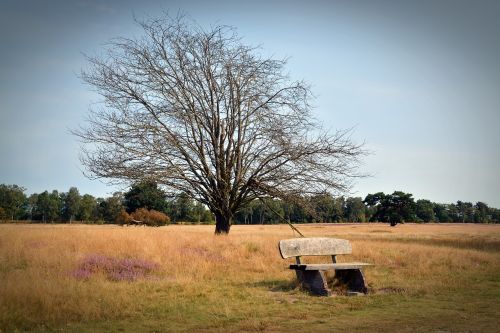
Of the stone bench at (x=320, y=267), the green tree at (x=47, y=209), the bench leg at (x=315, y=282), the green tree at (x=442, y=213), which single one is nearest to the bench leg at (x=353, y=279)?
the stone bench at (x=320, y=267)

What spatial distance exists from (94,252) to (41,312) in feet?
17.9

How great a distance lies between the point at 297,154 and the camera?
51.1 feet

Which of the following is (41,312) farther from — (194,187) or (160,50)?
(160,50)

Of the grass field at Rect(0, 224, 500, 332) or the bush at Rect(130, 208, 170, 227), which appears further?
the bush at Rect(130, 208, 170, 227)

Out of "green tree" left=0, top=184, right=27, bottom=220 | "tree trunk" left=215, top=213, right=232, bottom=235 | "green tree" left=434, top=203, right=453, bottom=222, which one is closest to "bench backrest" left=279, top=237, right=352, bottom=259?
"tree trunk" left=215, top=213, right=232, bottom=235

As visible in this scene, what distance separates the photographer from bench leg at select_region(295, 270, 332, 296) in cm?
899

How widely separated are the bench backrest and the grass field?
72 cm

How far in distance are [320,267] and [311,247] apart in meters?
1.15

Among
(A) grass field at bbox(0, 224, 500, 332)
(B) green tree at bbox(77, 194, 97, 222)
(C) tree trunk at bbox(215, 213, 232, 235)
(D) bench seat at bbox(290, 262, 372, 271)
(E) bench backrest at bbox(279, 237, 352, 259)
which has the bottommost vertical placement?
(A) grass field at bbox(0, 224, 500, 332)

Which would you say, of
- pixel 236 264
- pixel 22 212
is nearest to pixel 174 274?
pixel 236 264

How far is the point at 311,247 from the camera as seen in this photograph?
33.6 ft

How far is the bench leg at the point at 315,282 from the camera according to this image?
8.99 metres

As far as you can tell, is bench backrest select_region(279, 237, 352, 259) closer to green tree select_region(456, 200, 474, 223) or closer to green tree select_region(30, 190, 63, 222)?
green tree select_region(30, 190, 63, 222)

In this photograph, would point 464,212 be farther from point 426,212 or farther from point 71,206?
point 71,206
